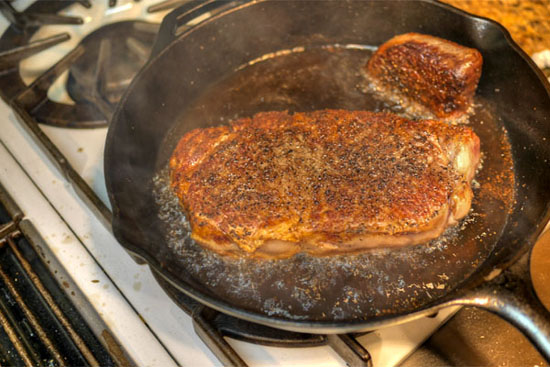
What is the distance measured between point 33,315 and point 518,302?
1450 mm

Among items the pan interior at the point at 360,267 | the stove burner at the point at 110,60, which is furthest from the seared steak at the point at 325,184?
the stove burner at the point at 110,60

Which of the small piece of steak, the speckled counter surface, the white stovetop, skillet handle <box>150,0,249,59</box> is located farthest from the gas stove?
the speckled counter surface

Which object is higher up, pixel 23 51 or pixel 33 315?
pixel 23 51

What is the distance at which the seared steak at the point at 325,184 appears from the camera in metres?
1.51

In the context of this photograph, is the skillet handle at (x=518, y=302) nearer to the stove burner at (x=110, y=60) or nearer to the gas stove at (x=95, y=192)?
the gas stove at (x=95, y=192)

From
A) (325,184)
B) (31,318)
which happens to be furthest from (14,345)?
(325,184)

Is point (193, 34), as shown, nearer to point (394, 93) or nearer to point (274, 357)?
point (394, 93)

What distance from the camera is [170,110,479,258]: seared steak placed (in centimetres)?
151

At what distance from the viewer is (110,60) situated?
2154 mm

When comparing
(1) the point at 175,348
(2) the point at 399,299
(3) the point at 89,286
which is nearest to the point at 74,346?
(3) the point at 89,286

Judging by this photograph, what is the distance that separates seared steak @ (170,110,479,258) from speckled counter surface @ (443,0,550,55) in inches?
36.4

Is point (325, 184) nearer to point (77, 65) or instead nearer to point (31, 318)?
point (31, 318)

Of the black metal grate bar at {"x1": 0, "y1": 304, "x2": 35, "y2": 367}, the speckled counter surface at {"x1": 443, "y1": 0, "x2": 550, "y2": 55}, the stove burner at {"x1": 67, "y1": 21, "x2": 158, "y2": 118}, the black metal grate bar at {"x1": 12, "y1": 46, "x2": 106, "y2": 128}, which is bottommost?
the black metal grate bar at {"x1": 0, "y1": 304, "x2": 35, "y2": 367}

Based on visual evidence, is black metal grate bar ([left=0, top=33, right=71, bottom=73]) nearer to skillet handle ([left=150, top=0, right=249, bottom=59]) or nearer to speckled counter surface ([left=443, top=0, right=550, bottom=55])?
skillet handle ([left=150, top=0, right=249, bottom=59])
